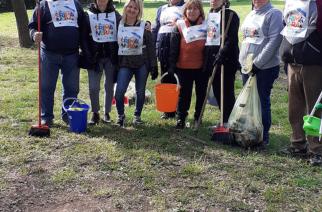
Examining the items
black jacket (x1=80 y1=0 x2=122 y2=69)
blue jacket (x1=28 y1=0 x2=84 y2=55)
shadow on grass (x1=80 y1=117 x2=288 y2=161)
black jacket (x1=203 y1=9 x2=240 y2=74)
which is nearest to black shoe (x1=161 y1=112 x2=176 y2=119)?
shadow on grass (x1=80 y1=117 x2=288 y2=161)

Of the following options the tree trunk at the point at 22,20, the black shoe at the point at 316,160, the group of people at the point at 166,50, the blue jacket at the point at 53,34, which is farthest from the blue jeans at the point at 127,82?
the tree trunk at the point at 22,20

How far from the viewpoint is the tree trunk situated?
12492 mm

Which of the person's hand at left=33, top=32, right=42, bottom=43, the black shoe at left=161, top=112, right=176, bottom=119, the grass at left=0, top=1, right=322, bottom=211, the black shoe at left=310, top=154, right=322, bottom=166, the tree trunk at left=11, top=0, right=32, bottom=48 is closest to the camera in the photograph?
the grass at left=0, top=1, right=322, bottom=211

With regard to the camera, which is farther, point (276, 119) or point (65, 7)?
point (276, 119)

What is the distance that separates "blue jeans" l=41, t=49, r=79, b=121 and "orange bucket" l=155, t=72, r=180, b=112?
1.12 metres

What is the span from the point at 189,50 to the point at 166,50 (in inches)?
13.1

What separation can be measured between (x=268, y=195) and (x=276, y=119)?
8.87ft

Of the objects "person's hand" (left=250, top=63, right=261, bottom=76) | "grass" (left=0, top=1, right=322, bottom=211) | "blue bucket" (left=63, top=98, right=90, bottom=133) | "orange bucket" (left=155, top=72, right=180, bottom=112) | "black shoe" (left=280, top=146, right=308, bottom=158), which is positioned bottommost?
"grass" (left=0, top=1, right=322, bottom=211)

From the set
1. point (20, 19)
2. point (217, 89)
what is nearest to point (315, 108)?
point (217, 89)

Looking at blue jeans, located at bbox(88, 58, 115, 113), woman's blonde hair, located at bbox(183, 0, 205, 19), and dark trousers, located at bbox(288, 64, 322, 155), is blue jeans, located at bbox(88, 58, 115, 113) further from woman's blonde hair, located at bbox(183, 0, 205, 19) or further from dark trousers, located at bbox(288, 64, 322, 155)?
dark trousers, located at bbox(288, 64, 322, 155)

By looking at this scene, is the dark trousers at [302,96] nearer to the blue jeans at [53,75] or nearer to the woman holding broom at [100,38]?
Result: the woman holding broom at [100,38]

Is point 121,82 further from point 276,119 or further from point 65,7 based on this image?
point 276,119

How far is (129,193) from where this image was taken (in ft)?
14.7

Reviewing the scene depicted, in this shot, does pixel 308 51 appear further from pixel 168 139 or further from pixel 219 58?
pixel 168 139
